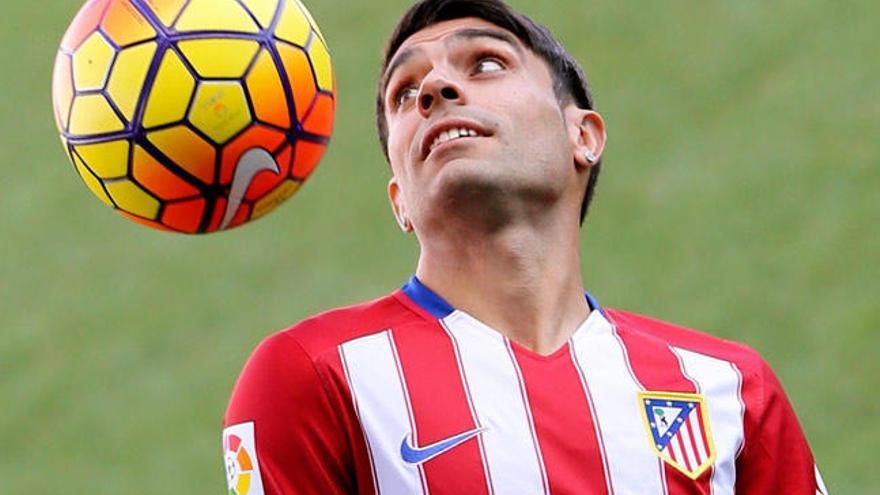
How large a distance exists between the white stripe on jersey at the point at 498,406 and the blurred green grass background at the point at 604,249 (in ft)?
15.8

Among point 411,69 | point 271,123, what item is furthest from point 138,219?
point 411,69

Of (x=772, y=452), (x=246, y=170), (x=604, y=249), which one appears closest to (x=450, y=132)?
(x=246, y=170)

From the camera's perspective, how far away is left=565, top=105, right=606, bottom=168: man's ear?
4.58 m

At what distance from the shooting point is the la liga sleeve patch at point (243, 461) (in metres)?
3.92

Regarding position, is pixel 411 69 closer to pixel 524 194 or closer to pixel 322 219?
pixel 524 194

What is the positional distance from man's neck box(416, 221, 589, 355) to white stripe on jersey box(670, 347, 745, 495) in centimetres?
30

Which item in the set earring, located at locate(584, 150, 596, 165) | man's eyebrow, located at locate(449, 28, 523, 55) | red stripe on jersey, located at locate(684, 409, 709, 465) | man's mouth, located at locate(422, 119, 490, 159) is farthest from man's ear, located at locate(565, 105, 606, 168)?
red stripe on jersey, located at locate(684, 409, 709, 465)

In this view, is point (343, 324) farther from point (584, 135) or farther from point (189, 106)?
point (584, 135)

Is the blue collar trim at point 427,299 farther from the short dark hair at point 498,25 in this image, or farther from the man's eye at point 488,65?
the man's eye at point 488,65

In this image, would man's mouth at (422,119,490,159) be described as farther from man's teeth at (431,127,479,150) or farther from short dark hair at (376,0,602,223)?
short dark hair at (376,0,602,223)

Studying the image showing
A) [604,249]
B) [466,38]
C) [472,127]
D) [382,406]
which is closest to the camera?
[382,406]

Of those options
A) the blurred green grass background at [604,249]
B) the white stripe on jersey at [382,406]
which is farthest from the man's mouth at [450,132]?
the blurred green grass background at [604,249]

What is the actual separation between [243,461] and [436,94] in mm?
979

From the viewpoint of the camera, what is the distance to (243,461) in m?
3.94
